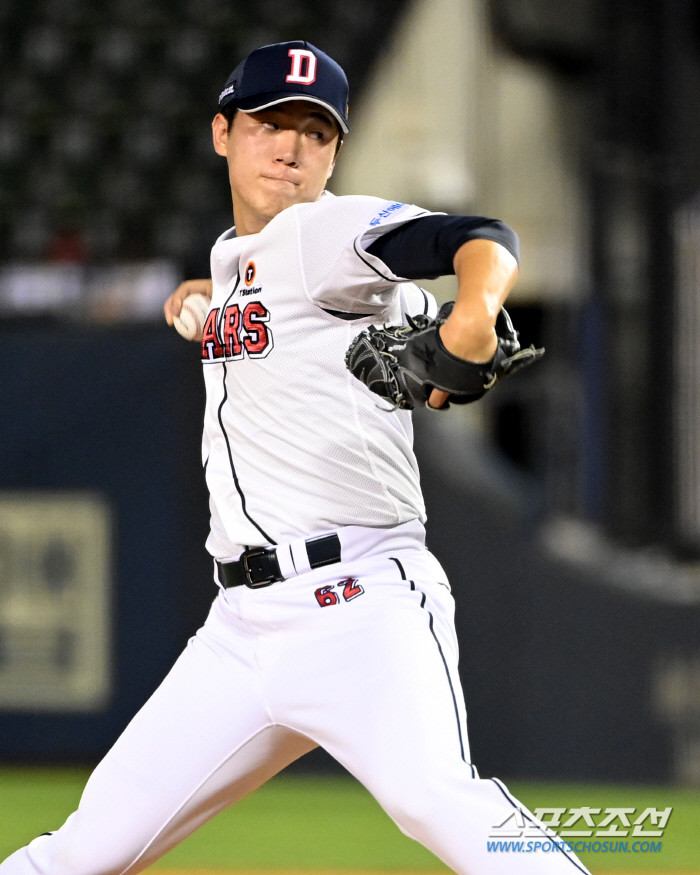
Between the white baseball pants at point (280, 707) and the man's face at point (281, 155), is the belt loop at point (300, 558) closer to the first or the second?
the white baseball pants at point (280, 707)

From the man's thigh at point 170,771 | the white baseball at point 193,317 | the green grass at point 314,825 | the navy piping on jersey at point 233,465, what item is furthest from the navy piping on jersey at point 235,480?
the green grass at point 314,825

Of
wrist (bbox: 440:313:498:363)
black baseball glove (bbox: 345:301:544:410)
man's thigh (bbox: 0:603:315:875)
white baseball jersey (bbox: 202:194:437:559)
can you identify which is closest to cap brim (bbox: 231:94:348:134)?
white baseball jersey (bbox: 202:194:437:559)

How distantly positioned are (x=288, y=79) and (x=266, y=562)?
79 centimetres

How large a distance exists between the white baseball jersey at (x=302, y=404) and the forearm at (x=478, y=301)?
1.03 ft

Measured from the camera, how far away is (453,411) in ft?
19.0

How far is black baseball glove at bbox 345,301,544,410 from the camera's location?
5.68 ft

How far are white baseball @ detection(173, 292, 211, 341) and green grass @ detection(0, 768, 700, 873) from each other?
181cm

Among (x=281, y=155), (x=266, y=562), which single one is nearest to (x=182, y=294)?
(x=281, y=155)

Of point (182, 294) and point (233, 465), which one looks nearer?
point (233, 465)

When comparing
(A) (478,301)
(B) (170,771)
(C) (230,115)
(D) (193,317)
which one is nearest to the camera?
(A) (478,301)

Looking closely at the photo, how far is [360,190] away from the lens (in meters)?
6.71

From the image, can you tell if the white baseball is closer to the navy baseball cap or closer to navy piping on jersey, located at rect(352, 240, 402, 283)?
the navy baseball cap

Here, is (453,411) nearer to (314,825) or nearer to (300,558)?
(314,825)

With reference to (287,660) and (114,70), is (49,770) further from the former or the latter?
(114,70)
